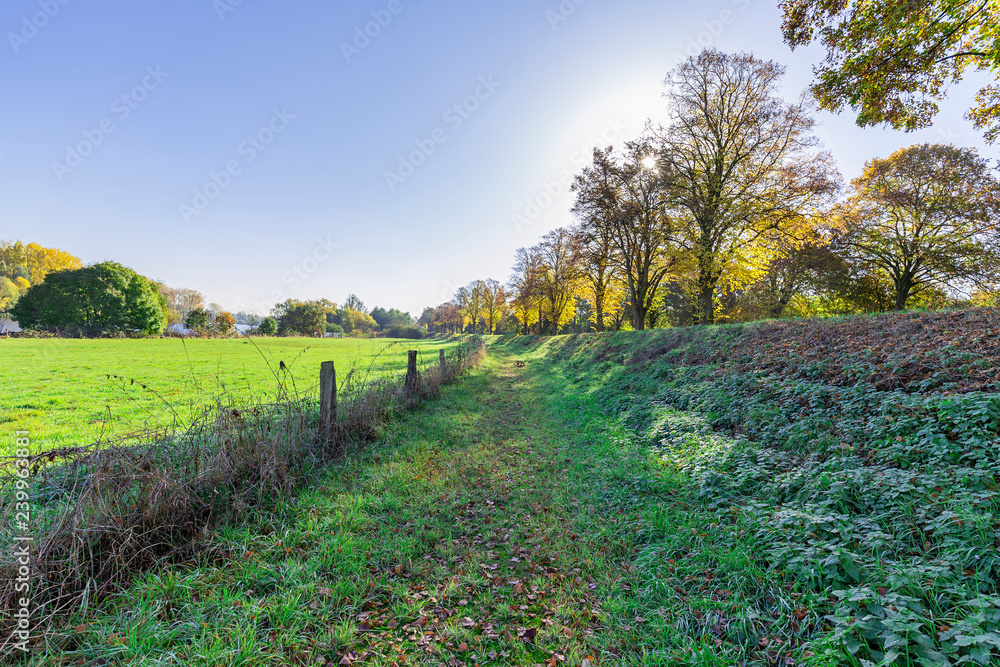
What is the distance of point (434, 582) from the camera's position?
3.52 meters

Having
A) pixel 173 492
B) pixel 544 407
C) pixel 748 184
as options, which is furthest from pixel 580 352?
pixel 173 492

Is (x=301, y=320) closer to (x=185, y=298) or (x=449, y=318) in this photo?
(x=449, y=318)

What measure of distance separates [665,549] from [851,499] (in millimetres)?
2005

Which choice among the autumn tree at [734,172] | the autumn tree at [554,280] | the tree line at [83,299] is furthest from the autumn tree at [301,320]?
the autumn tree at [734,172]

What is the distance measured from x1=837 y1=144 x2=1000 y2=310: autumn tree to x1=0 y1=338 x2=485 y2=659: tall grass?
2690 cm

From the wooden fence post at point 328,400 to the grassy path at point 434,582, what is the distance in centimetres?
88

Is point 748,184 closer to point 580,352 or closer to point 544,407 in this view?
point 580,352

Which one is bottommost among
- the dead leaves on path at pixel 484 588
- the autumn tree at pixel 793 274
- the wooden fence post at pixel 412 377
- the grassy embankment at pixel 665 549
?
the dead leaves on path at pixel 484 588

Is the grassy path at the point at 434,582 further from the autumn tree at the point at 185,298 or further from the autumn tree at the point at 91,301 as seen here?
the autumn tree at the point at 185,298

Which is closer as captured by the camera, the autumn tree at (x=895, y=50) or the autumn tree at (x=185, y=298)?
the autumn tree at (x=895, y=50)

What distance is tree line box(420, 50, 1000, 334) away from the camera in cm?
1714

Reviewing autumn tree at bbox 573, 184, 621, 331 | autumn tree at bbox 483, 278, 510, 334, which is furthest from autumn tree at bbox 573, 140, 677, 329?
autumn tree at bbox 483, 278, 510, 334

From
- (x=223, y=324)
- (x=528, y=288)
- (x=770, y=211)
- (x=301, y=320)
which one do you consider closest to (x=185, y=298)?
(x=301, y=320)

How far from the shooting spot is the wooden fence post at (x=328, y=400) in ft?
20.4
